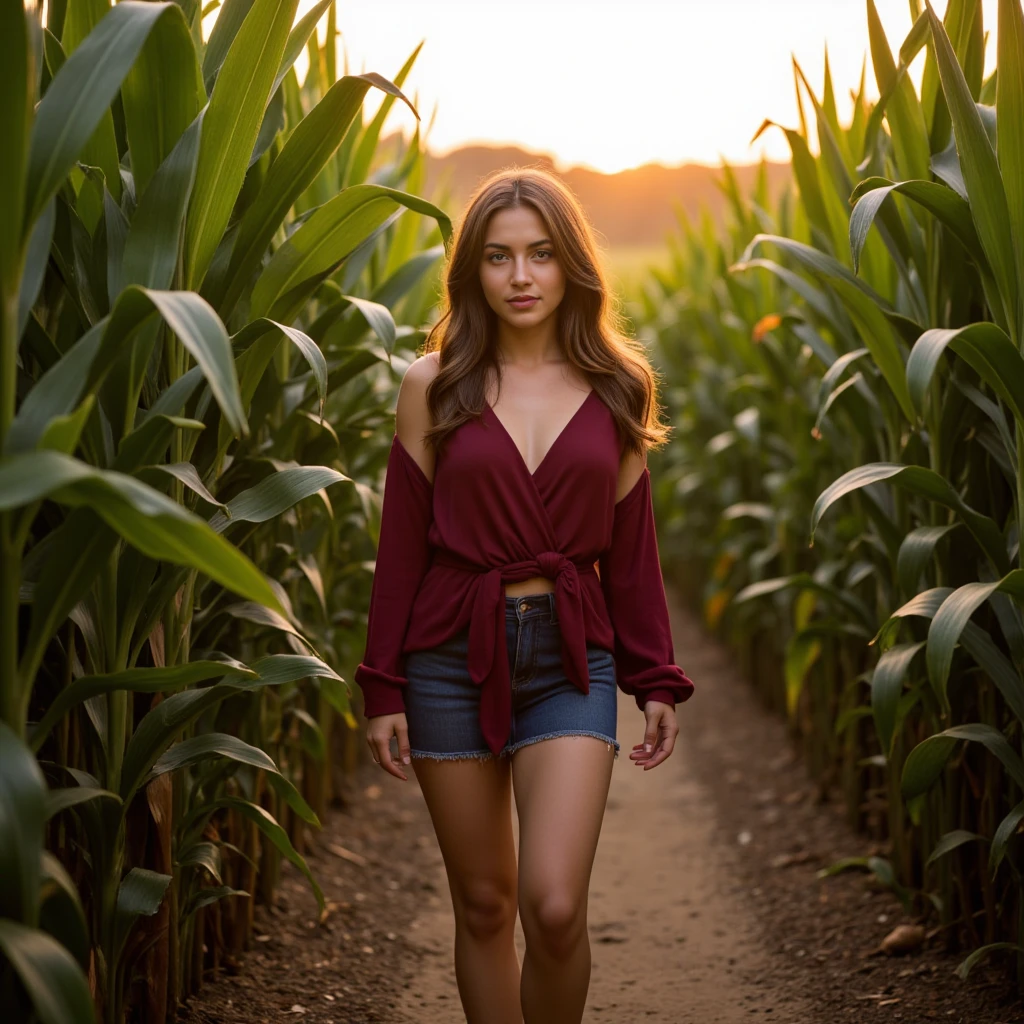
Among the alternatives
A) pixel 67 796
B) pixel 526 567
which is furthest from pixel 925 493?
pixel 67 796

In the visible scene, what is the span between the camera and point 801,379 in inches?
155

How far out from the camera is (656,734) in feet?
6.43

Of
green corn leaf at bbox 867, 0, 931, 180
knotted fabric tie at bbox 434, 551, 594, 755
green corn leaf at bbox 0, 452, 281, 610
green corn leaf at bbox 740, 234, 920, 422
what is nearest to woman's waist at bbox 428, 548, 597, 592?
knotted fabric tie at bbox 434, 551, 594, 755

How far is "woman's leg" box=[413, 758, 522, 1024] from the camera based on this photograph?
188 cm

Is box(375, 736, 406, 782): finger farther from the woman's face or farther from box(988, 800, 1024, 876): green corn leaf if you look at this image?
box(988, 800, 1024, 876): green corn leaf

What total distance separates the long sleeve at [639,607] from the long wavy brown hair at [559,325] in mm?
124

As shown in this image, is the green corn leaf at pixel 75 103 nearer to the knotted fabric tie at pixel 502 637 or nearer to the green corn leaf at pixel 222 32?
the green corn leaf at pixel 222 32

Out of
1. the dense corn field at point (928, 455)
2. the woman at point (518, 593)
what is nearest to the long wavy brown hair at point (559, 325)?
the woman at point (518, 593)

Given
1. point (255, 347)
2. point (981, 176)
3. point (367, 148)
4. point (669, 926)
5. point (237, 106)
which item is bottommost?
point (669, 926)

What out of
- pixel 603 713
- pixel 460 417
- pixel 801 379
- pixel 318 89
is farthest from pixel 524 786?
pixel 801 379

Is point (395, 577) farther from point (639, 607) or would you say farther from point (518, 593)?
point (639, 607)

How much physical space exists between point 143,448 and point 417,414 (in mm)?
544

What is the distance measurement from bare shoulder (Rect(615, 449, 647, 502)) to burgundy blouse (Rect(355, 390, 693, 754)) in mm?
36

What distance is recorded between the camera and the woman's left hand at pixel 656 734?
1.94 meters
